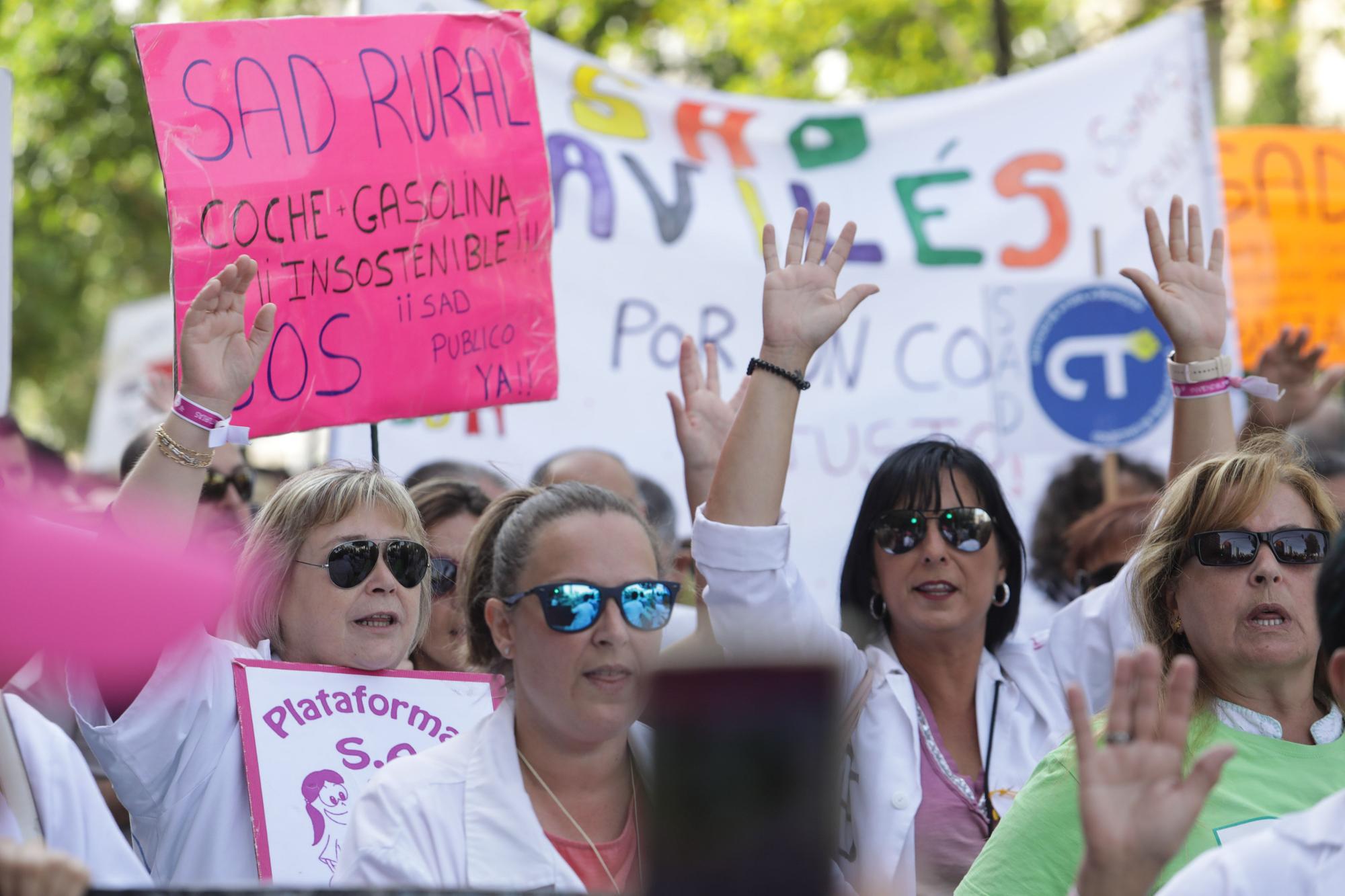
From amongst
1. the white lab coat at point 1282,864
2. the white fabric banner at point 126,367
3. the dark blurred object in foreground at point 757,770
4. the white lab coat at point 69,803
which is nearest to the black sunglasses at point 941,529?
the white lab coat at point 1282,864

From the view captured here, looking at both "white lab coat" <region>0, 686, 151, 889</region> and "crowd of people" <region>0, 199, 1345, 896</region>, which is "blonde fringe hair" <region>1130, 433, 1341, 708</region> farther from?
"white lab coat" <region>0, 686, 151, 889</region>

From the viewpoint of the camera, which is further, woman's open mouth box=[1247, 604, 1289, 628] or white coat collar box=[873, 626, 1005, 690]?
white coat collar box=[873, 626, 1005, 690]

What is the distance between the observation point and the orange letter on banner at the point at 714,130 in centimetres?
571

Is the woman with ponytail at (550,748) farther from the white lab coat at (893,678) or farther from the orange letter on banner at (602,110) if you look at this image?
the orange letter on banner at (602,110)

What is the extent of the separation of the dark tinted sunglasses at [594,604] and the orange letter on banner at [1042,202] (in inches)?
154

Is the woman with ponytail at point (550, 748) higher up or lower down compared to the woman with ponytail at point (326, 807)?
higher up

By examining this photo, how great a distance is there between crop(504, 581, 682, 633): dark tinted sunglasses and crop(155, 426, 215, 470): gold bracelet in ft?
2.38

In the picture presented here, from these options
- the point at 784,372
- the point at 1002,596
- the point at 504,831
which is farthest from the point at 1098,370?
the point at 504,831

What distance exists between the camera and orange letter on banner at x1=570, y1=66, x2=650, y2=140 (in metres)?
5.53

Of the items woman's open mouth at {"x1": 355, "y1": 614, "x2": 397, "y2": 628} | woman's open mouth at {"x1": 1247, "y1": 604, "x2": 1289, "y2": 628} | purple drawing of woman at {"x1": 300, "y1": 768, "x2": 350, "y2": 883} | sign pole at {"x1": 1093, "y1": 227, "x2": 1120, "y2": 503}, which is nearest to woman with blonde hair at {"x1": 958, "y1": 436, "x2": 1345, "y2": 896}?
woman's open mouth at {"x1": 1247, "y1": 604, "x2": 1289, "y2": 628}

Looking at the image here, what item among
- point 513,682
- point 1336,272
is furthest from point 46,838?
point 1336,272

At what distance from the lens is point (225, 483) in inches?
183

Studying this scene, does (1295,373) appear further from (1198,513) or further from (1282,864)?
(1282,864)

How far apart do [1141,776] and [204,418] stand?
181 centimetres
